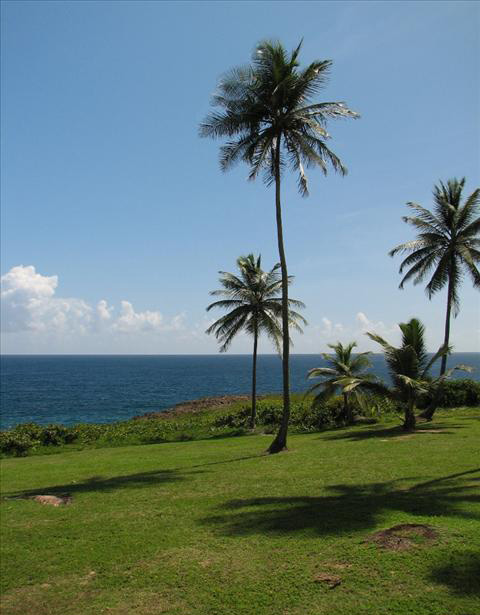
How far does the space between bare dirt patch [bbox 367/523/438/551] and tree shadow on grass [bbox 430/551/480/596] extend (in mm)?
638

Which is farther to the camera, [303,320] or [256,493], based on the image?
[303,320]

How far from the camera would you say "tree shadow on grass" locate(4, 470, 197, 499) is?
1338cm

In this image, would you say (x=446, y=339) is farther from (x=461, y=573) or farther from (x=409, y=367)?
(x=461, y=573)

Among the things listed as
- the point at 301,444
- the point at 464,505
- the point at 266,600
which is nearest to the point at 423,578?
the point at 266,600

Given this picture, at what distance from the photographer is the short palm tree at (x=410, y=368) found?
21969 millimetres

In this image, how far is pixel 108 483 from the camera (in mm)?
14133

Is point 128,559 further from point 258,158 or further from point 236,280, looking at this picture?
point 236,280

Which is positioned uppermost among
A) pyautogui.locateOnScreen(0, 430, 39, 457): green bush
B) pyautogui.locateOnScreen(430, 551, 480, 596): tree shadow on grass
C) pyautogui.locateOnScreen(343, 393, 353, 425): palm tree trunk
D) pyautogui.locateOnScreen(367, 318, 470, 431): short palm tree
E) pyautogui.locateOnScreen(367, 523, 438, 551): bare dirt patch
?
pyautogui.locateOnScreen(367, 318, 470, 431): short palm tree

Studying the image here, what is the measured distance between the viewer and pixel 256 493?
37.2 ft

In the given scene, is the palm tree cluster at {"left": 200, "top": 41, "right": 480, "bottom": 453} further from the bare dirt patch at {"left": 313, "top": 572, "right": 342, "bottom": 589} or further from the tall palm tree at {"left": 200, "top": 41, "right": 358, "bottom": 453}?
the bare dirt patch at {"left": 313, "top": 572, "right": 342, "bottom": 589}

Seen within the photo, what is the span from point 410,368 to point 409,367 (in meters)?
0.07

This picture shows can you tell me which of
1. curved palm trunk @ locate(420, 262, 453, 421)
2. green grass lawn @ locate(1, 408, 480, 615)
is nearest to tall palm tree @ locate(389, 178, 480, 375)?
curved palm trunk @ locate(420, 262, 453, 421)

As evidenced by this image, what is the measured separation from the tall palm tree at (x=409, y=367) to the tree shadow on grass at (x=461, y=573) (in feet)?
51.6

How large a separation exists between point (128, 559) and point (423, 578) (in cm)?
475
